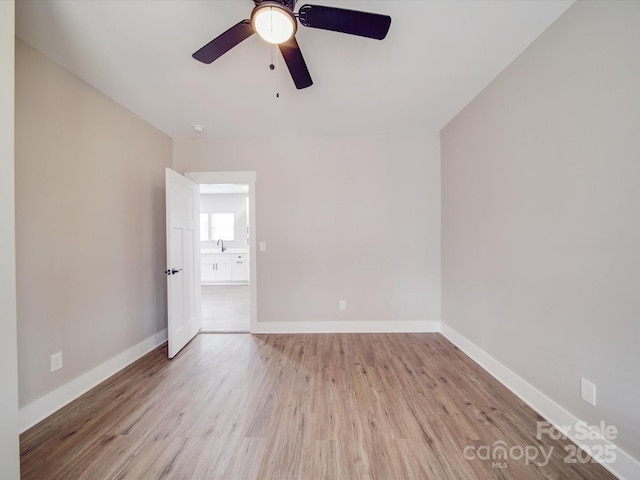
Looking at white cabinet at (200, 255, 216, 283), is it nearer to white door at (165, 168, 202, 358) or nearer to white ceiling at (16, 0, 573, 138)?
white door at (165, 168, 202, 358)

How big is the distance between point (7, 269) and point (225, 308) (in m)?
3.31

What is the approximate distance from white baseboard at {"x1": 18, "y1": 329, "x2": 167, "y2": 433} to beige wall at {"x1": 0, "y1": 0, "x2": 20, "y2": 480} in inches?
24.5

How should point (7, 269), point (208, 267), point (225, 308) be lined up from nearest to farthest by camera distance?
point (7, 269)
point (225, 308)
point (208, 267)

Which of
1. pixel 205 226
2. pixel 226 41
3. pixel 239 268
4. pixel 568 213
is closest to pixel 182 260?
pixel 226 41

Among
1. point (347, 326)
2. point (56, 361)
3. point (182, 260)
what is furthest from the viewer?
point (347, 326)

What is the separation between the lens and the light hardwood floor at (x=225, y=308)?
337 centimetres

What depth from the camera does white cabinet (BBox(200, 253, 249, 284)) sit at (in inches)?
245

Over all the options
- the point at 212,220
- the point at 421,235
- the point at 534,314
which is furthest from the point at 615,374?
the point at 212,220

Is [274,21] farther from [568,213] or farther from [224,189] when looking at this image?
[224,189]

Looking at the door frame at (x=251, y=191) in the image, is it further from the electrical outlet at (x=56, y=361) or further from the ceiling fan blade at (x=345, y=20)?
the ceiling fan blade at (x=345, y=20)

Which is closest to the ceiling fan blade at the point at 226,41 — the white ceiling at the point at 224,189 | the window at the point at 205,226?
the white ceiling at the point at 224,189

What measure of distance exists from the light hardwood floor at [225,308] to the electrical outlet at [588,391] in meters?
3.10

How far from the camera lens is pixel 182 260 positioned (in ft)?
8.98

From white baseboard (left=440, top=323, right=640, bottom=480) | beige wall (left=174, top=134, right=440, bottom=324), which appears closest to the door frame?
beige wall (left=174, top=134, right=440, bottom=324)
